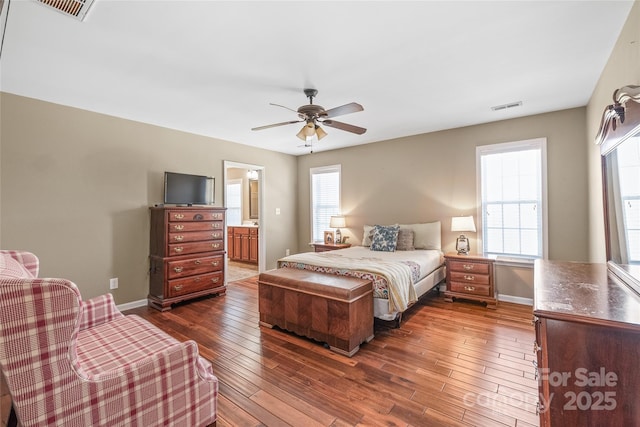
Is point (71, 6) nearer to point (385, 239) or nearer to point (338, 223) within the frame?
point (385, 239)

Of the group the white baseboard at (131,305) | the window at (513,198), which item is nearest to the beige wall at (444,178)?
the window at (513,198)

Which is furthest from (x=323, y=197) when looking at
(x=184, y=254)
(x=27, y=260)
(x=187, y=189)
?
(x=27, y=260)

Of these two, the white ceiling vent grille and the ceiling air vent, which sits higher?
the ceiling air vent

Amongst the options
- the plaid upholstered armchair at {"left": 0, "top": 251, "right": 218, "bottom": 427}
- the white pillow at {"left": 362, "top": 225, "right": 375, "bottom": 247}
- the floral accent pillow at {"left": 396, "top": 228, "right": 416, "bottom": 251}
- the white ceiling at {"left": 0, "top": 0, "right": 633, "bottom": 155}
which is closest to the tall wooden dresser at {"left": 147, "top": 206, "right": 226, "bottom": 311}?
the white ceiling at {"left": 0, "top": 0, "right": 633, "bottom": 155}

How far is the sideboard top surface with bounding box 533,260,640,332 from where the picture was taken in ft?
3.62

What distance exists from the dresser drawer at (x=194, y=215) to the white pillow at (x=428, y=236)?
123 inches

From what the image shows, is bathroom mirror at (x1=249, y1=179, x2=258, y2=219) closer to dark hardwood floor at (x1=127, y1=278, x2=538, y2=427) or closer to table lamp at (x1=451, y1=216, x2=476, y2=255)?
dark hardwood floor at (x1=127, y1=278, x2=538, y2=427)

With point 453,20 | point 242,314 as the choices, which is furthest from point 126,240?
point 453,20

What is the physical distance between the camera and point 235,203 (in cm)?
801

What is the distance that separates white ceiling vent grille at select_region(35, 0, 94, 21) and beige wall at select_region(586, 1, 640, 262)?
337cm

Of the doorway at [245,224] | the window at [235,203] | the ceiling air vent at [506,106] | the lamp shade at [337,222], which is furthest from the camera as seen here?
the window at [235,203]

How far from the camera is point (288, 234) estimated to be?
6.31m

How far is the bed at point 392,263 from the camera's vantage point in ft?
9.50

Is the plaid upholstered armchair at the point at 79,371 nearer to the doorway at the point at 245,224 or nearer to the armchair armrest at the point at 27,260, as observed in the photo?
the armchair armrest at the point at 27,260
